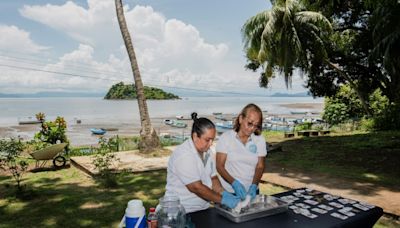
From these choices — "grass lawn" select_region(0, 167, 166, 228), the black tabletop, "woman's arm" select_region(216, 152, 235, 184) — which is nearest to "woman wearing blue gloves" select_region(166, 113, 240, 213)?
the black tabletop

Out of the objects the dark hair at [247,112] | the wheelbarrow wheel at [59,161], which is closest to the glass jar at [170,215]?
the dark hair at [247,112]

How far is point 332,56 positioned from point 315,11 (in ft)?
9.83

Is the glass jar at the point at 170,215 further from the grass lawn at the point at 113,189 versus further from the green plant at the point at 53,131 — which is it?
the green plant at the point at 53,131

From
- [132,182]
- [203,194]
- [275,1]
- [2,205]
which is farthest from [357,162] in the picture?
[275,1]

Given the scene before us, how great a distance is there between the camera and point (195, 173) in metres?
2.87

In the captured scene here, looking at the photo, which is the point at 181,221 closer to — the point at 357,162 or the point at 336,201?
the point at 336,201

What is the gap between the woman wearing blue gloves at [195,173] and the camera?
112 inches

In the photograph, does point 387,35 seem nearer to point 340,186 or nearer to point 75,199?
point 340,186

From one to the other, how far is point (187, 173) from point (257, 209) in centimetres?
71

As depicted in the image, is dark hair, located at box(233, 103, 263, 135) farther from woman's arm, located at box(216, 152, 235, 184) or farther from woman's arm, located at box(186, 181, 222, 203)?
woman's arm, located at box(186, 181, 222, 203)

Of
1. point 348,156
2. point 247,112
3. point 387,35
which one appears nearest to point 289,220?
point 247,112

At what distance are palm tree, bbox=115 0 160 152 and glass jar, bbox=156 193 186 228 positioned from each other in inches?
356

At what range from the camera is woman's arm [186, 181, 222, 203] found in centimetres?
285

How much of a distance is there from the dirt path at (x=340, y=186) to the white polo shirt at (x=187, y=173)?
3.93 metres
